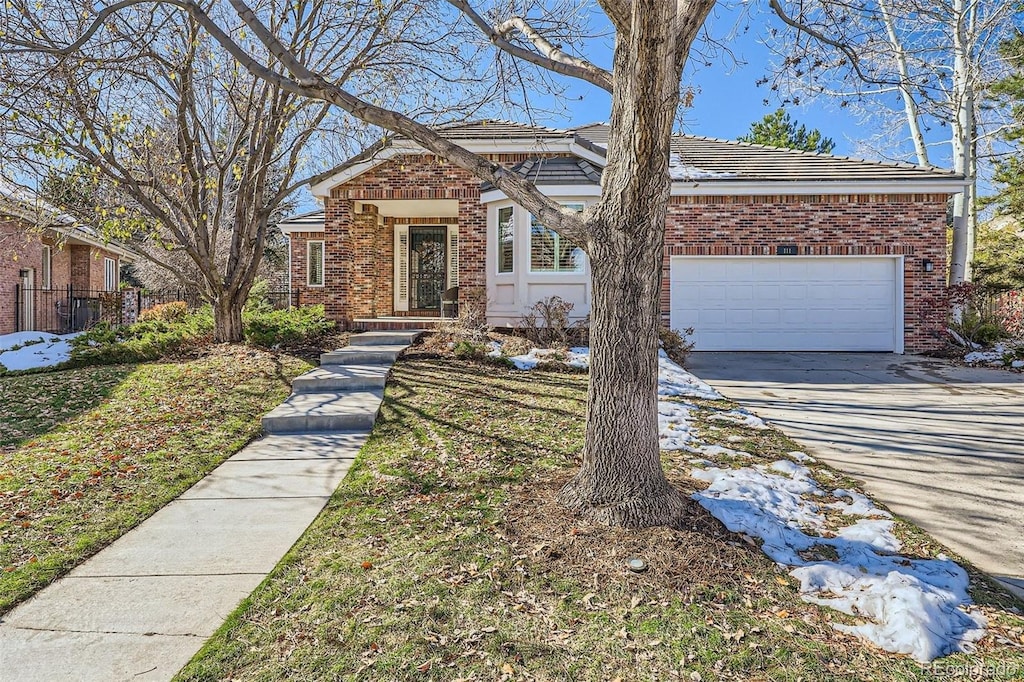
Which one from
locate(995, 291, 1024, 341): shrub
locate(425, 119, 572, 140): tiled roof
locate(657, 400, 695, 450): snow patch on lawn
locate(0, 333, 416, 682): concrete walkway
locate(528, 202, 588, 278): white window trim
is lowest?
locate(0, 333, 416, 682): concrete walkway

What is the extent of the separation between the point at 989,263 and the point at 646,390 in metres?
17.7

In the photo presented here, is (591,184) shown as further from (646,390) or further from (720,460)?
(646,390)

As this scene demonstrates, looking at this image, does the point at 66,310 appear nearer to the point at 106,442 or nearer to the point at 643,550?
the point at 106,442

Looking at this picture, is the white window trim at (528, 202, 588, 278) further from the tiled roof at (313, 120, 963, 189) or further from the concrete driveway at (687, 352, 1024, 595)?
the concrete driveway at (687, 352, 1024, 595)

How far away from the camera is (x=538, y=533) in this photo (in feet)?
→ 12.5

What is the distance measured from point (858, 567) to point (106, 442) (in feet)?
21.7

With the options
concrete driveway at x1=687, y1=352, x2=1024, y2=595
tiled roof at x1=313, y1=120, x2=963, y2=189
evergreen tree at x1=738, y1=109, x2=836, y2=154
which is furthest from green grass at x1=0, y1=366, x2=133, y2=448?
evergreen tree at x1=738, y1=109, x2=836, y2=154

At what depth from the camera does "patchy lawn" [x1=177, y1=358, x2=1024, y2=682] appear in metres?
2.61

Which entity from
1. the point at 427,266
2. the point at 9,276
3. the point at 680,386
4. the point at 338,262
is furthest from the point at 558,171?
the point at 9,276

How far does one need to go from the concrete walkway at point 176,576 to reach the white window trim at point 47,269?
1937 cm

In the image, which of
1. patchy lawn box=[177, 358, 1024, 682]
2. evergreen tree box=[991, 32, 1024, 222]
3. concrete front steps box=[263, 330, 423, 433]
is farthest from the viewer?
evergreen tree box=[991, 32, 1024, 222]

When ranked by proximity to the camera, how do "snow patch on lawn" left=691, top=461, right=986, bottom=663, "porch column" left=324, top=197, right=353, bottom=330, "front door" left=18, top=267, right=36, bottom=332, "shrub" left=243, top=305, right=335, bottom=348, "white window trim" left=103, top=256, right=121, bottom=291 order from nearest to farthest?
"snow patch on lawn" left=691, top=461, right=986, bottom=663 < "shrub" left=243, top=305, right=335, bottom=348 < "porch column" left=324, top=197, right=353, bottom=330 < "front door" left=18, top=267, right=36, bottom=332 < "white window trim" left=103, top=256, right=121, bottom=291

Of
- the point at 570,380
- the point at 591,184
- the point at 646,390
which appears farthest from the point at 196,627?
the point at 591,184

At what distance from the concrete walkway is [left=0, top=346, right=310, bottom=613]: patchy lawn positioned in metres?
0.22
